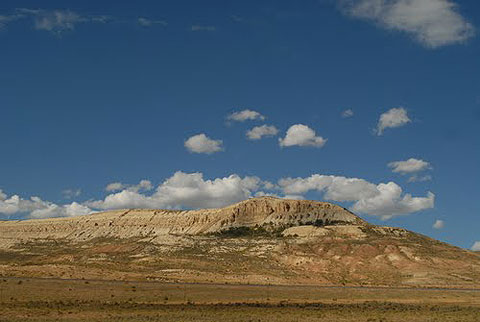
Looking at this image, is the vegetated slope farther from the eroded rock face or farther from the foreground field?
the foreground field

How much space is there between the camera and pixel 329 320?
A: 136ft

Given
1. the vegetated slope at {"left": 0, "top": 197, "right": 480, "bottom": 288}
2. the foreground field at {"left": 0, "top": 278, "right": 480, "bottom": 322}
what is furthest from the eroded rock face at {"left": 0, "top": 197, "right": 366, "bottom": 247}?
the foreground field at {"left": 0, "top": 278, "right": 480, "bottom": 322}

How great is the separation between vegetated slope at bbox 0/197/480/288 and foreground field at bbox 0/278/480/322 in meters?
21.0

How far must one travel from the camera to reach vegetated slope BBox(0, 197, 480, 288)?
306 ft

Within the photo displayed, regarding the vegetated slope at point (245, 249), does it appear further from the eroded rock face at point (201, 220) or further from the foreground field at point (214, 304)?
the foreground field at point (214, 304)

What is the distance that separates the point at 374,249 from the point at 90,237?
94892 mm

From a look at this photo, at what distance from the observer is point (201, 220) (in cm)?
16212

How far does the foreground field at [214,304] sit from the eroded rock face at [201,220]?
8273 cm

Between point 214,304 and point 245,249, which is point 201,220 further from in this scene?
point 214,304

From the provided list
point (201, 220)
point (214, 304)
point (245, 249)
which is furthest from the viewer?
point (201, 220)

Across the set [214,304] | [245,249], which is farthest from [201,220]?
[214,304]

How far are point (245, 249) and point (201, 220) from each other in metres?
41.4

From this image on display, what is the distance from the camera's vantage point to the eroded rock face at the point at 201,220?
15400 centimetres

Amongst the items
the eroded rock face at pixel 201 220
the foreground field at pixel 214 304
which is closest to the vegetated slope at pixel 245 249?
the eroded rock face at pixel 201 220
